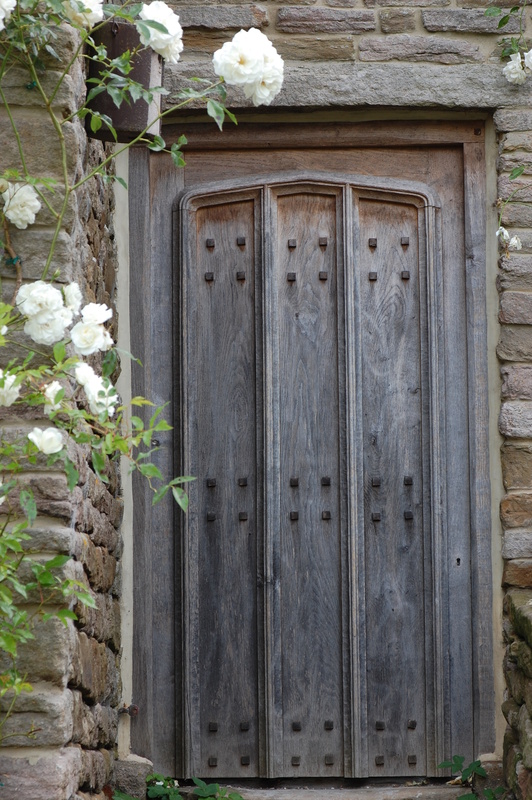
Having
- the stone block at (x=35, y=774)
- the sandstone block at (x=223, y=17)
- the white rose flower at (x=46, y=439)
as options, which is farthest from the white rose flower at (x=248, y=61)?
the stone block at (x=35, y=774)

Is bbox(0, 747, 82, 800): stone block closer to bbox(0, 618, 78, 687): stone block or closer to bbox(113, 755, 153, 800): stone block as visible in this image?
bbox(0, 618, 78, 687): stone block

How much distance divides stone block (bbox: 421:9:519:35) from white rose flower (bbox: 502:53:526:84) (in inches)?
6.0

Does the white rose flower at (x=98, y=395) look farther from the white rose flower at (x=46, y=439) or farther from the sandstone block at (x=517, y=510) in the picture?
the sandstone block at (x=517, y=510)

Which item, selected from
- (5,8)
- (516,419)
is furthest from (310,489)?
(5,8)

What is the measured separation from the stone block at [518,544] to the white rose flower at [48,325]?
1944 mm

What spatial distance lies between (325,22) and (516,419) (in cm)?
164

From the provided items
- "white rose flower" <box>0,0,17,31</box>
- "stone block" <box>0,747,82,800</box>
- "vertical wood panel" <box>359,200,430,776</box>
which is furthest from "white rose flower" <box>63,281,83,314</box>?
"vertical wood panel" <box>359,200,430,776</box>

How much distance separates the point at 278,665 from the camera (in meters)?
3.55

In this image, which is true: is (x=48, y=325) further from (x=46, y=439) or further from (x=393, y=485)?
(x=393, y=485)

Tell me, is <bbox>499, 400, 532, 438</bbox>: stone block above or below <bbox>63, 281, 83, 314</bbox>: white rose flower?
below

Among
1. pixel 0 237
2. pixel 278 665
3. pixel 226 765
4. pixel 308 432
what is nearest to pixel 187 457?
pixel 308 432

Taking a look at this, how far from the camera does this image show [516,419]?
3.48 meters

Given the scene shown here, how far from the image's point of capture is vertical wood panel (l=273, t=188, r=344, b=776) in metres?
3.54

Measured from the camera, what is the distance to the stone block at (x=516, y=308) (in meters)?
3.49
